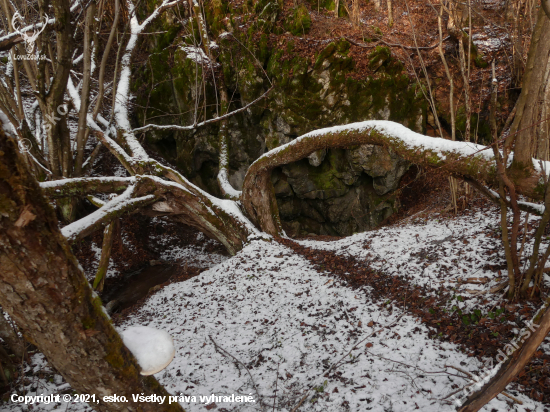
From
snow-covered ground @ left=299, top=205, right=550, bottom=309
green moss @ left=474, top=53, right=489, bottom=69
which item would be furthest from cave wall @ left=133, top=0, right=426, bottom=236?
snow-covered ground @ left=299, top=205, right=550, bottom=309

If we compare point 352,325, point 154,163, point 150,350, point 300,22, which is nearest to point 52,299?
point 150,350

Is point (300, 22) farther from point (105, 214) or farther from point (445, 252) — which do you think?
point (445, 252)

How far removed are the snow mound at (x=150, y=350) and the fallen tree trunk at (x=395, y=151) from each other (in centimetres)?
242

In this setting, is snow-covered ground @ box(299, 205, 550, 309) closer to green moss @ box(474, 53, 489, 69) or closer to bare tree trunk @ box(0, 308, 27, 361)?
bare tree trunk @ box(0, 308, 27, 361)

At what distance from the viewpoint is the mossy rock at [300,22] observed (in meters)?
7.74

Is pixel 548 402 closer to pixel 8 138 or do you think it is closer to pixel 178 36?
pixel 8 138

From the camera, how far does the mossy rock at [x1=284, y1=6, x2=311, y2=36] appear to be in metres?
7.74

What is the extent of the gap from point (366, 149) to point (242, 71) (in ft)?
13.8

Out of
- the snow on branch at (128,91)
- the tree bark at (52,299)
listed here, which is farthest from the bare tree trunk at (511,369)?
the snow on branch at (128,91)

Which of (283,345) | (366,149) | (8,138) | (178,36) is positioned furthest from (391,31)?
(8,138)

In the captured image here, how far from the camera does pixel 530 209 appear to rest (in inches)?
105

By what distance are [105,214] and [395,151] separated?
176 inches

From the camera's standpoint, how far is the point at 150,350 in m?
1.38

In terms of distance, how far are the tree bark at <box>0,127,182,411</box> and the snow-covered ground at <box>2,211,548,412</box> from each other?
1515 millimetres
